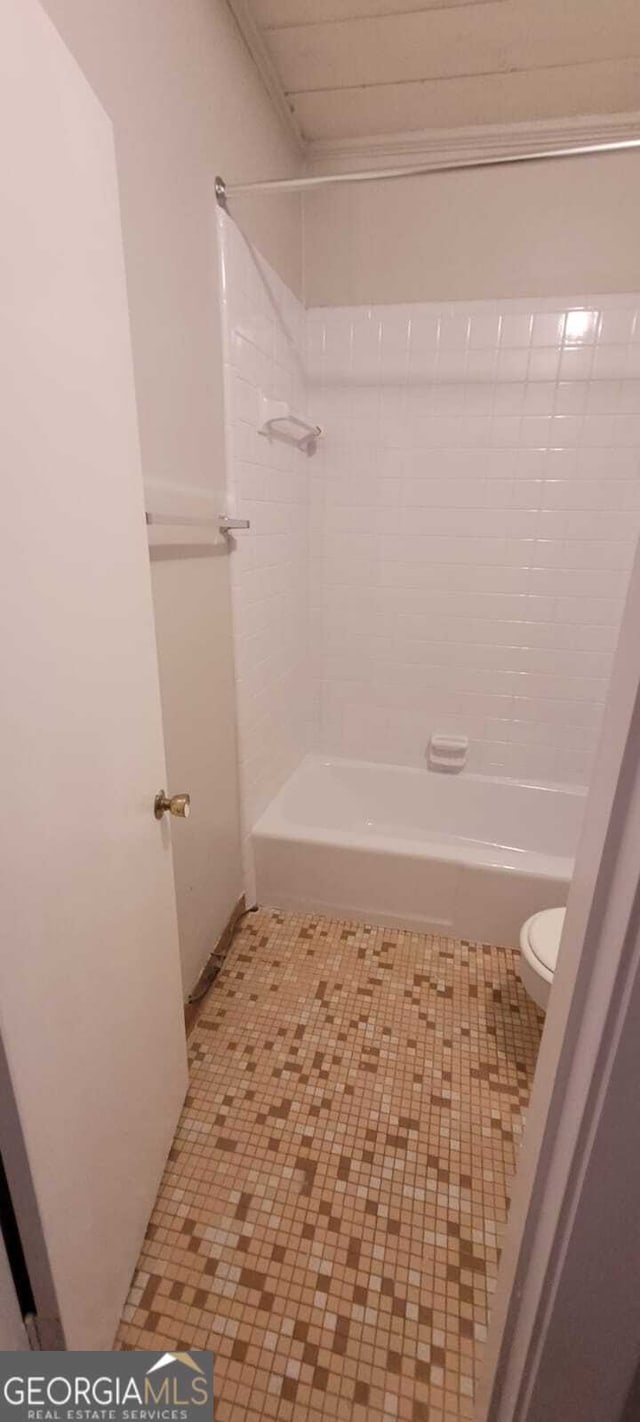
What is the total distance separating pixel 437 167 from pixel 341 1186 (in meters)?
2.24

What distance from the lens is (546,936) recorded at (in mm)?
1416

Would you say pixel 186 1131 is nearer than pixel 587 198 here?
Yes

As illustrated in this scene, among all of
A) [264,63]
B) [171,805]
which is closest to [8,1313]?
[171,805]

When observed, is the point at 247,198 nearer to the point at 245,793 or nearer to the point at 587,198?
the point at 587,198

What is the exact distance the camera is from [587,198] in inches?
71.8

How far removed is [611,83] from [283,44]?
0.95 metres

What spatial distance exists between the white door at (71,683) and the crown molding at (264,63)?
1153 millimetres

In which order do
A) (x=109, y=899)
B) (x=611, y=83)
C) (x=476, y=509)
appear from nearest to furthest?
(x=109, y=899), (x=611, y=83), (x=476, y=509)

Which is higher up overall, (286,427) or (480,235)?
(480,235)

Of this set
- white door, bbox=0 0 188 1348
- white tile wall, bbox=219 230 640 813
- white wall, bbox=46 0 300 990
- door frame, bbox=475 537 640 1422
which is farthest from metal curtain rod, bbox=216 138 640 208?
door frame, bbox=475 537 640 1422

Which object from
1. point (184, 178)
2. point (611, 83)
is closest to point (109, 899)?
point (184, 178)

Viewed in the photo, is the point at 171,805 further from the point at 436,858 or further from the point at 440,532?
the point at 440,532

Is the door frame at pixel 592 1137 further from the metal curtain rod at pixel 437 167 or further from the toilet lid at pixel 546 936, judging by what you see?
the metal curtain rod at pixel 437 167

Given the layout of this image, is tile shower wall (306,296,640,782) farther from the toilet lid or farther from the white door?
the white door
